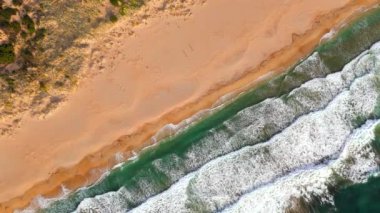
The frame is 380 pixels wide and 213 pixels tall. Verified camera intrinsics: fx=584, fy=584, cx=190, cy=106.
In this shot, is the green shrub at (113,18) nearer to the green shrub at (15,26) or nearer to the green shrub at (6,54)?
the green shrub at (15,26)

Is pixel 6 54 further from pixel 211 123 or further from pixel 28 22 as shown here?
pixel 211 123

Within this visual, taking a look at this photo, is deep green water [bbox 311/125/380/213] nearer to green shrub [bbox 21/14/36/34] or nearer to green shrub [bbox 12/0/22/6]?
green shrub [bbox 21/14/36/34]

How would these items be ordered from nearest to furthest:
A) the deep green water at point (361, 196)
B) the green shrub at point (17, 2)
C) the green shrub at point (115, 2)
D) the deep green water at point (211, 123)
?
the green shrub at point (17, 2) < the green shrub at point (115, 2) < the deep green water at point (361, 196) < the deep green water at point (211, 123)

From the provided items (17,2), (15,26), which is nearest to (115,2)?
(17,2)

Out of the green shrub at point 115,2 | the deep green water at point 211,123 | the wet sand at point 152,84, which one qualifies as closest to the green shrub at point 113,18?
the green shrub at point 115,2

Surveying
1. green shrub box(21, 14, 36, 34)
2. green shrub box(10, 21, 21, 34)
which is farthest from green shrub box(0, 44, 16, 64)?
green shrub box(21, 14, 36, 34)

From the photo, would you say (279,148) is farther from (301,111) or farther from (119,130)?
(119,130)

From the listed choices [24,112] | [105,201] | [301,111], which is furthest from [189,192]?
[24,112]
